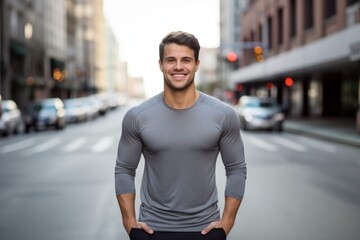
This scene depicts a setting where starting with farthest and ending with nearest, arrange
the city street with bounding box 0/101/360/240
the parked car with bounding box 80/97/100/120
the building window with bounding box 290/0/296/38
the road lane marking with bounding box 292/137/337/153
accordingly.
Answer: the parked car with bounding box 80/97/100/120, the building window with bounding box 290/0/296/38, the road lane marking with bounding box 292/137/337/153, the city street with bounding box 0/101/360/240

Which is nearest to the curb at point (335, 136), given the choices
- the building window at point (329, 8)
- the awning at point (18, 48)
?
the building window at point (329, 8)

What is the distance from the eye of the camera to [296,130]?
28.1 m

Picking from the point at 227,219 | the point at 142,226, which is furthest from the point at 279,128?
the point at 142,226

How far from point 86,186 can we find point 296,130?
62.7 feet

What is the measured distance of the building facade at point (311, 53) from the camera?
27016 millimetres

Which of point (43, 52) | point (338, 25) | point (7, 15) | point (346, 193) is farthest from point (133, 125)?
point (43, 52)

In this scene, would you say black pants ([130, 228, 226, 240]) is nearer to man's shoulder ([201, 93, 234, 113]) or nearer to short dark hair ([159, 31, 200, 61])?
man's shoulder ([201, 93, 234, 113])

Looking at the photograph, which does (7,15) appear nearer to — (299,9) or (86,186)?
→ (299,9)

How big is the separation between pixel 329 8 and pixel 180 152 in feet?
103

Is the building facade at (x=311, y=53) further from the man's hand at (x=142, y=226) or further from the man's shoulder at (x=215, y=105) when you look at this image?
the man's hand at (x=142, y=226)

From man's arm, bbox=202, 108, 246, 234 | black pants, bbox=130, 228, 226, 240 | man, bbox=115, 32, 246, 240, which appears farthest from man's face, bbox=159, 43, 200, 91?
black pants, bbox=130, 228, 226, 240

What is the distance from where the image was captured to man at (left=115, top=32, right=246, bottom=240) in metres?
2.96

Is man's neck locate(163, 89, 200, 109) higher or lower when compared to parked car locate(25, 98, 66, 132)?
higher

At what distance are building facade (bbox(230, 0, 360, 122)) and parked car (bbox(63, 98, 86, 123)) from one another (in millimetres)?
13838
